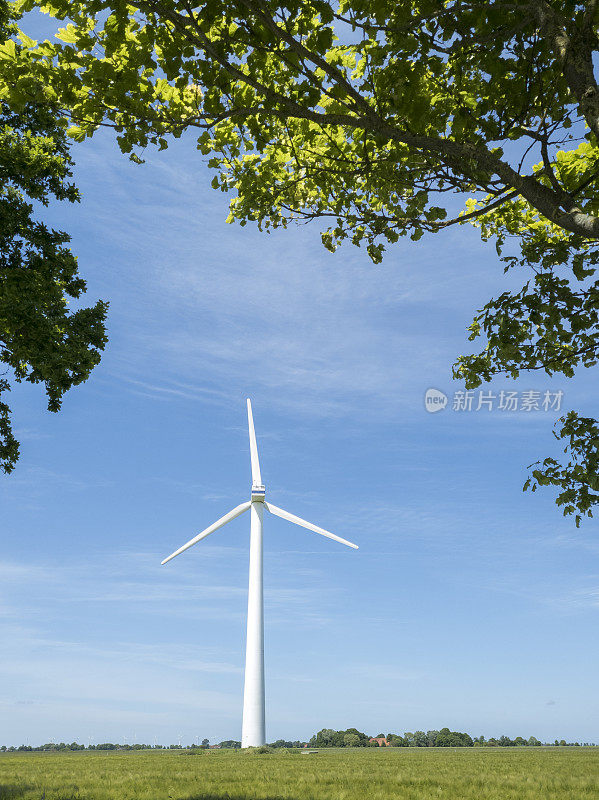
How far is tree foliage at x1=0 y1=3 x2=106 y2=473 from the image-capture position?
20.4 m

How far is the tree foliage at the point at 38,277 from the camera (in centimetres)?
2044

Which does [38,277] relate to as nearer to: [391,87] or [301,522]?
[391,87]

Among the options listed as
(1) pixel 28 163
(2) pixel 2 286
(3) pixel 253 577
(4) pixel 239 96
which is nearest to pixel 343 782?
(2) pixel 2 286

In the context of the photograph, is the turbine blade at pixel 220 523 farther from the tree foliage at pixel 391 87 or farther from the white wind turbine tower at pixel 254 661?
the tree foliage at pixel 391 87

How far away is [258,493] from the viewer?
6103cm

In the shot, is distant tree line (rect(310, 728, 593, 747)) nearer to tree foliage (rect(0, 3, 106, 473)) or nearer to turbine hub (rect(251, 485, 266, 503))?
turbine hub (rect(251, 485, 266, 503))

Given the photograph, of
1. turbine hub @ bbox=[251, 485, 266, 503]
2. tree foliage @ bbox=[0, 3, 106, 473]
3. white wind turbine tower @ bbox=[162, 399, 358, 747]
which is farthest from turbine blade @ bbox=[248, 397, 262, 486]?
tree foliage @ bbox=[0, 3, 106, 473]

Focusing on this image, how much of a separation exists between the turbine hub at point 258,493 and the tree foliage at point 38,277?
3870cm

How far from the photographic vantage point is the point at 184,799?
49.3 ft

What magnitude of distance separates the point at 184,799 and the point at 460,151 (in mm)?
14793

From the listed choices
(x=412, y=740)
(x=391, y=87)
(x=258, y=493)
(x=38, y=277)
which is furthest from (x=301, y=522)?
(x=412, y=740)

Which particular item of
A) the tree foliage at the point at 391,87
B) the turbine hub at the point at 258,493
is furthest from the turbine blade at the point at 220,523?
the tree foliage at the point at 391,87

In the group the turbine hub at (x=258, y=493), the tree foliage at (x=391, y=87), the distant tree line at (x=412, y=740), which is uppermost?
the turbine hub at (x=258, y=493)

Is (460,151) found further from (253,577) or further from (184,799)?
(253,577)
